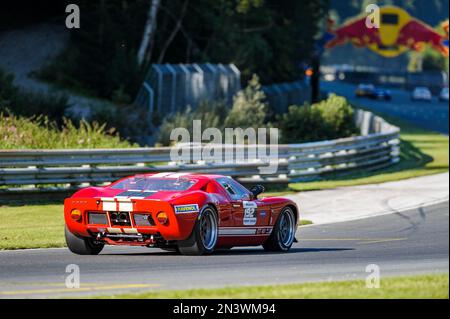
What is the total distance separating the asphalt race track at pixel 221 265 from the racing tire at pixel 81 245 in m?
0.14

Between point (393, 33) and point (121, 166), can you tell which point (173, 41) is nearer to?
point (121, 166)

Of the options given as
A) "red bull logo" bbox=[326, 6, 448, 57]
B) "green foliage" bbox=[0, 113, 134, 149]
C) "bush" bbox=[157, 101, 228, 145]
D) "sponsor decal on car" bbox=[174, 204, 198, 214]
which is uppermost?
"red bull logo" bbox=[326, 6, 448, 57]

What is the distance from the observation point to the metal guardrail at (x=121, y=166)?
21391 mm

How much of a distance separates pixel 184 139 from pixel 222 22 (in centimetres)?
1391

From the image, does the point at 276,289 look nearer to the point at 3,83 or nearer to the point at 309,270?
the point at 309,270

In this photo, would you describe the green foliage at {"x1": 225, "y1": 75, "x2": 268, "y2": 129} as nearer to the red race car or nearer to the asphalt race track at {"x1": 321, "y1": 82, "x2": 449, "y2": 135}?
the red race car

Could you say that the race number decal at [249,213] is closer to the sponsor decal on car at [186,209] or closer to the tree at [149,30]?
the sponsor decal on car at [186,209]

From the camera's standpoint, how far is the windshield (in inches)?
557

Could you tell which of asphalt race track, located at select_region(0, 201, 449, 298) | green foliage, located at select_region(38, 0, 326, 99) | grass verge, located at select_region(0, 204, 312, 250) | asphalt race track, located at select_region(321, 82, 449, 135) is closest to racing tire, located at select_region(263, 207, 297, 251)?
asphalt race track, located at select_region(0, 201, 449, 298)

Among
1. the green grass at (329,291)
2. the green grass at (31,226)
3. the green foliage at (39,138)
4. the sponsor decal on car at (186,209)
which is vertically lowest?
the green grass at (31,226)

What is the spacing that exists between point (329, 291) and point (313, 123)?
26909 mm

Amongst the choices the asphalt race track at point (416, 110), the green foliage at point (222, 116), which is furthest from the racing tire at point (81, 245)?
the asphalt race track at point (416, 110)

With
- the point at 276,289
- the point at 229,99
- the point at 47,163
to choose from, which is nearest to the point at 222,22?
the point at 229,99

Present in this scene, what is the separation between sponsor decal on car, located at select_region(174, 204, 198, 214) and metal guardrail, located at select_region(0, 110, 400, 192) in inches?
336
